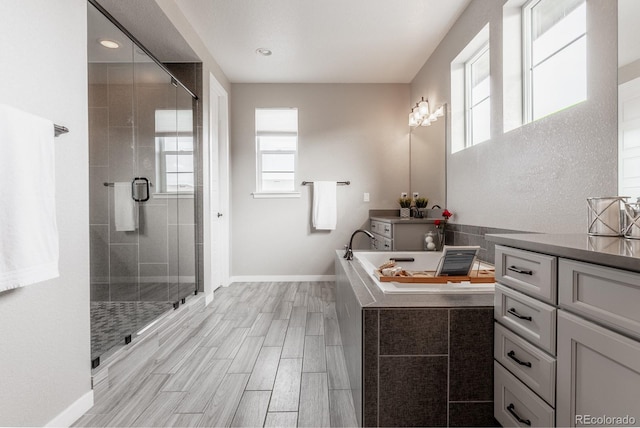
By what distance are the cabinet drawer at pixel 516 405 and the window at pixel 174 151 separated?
101 inches

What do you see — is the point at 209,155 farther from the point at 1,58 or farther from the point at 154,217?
the point at 1,58

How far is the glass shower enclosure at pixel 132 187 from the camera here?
6.46 ft

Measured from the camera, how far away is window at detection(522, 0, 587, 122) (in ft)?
5.38

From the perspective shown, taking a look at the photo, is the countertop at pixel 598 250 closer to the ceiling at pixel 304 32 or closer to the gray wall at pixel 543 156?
the gray wall at pixel 543 156

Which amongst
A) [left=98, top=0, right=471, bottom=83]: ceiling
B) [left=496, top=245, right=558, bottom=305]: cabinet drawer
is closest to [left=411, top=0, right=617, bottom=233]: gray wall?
[left=98, top=0, right=471, bottom=83]: ceiling

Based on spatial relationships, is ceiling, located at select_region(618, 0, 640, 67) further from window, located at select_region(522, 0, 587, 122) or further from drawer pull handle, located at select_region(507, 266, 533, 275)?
drawer pull handle, located at select_region(507, 266, 533, 275)

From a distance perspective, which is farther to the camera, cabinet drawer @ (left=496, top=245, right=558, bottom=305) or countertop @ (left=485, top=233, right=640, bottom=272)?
cabinet drawer @ (left=496, top=245, right=558, bottom=305)

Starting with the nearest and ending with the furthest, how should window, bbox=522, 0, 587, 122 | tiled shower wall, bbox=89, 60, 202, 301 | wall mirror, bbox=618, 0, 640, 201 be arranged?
wall mirror, bbox=618, 0, 640, 201 < window, bbox=522, 0, 587, 122 < tiled shower wall, bbox=89, 60, 202, 301

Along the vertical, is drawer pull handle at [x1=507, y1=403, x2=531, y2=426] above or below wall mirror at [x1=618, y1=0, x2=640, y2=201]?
below

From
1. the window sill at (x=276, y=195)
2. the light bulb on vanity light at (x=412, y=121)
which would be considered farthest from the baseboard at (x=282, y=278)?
the light bulb on vanity light at (x=412, y=121)

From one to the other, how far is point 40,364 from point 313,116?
3.64m

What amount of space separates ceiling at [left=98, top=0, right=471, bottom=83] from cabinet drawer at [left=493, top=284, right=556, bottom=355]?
238cm

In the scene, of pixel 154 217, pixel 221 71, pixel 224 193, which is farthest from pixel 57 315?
pixel 221 71

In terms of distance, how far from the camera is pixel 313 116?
13.8 ft
